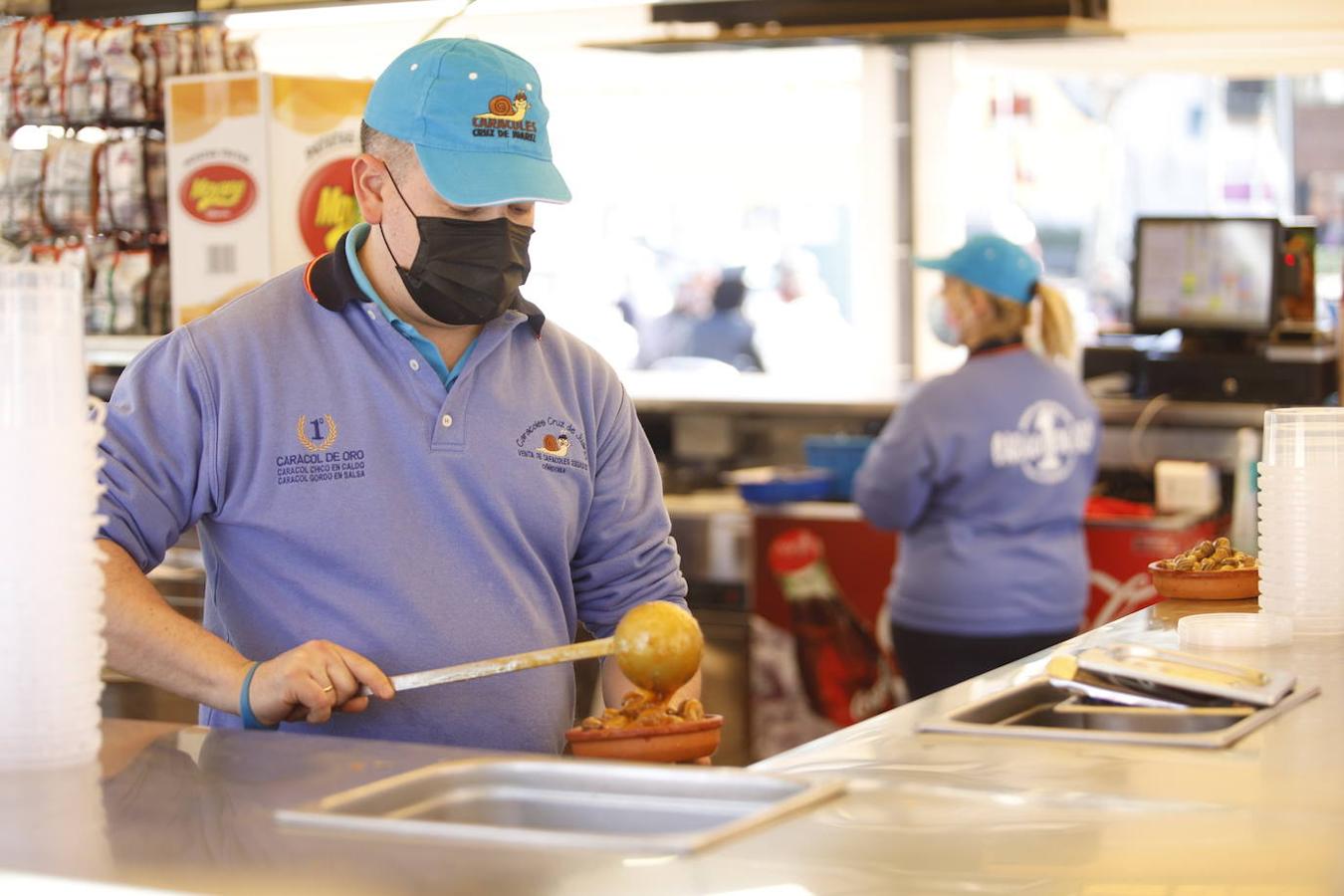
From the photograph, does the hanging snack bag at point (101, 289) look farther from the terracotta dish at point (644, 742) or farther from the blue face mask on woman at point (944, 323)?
the terracotta dish at point (644, 742)

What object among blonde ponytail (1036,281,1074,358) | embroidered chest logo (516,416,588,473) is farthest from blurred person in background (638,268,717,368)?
embroidered chest logo (516,416,588,473)

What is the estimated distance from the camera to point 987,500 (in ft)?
14.6

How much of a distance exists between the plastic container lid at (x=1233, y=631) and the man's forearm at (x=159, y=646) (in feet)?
4.05

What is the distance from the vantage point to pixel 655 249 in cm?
1070

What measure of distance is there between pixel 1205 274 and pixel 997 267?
1.32 metres

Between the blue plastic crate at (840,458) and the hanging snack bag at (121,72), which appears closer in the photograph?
the hanging snack bag at (121,72)

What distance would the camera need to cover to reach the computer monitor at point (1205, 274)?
5.51 m

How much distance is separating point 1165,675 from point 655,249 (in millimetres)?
8821

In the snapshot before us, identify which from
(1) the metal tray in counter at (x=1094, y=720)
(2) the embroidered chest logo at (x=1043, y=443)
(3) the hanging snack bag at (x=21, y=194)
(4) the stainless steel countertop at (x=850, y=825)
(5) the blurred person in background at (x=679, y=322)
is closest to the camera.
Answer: (4) the stainless steel countertop at (x=850, y=825)

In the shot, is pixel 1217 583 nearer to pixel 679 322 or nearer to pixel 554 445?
pixel 554 445

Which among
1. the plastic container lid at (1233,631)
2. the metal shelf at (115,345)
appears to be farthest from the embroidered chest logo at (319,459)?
the metal shelf at (115,345)

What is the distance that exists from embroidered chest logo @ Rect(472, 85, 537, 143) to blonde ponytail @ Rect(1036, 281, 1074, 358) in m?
2.63

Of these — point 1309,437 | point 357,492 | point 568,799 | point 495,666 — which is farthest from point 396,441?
point 1309,437

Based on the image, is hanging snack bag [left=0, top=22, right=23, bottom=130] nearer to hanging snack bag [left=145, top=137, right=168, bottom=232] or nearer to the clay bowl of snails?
hanging snack bag [left=145, top=137, right=168, bottom=232]
